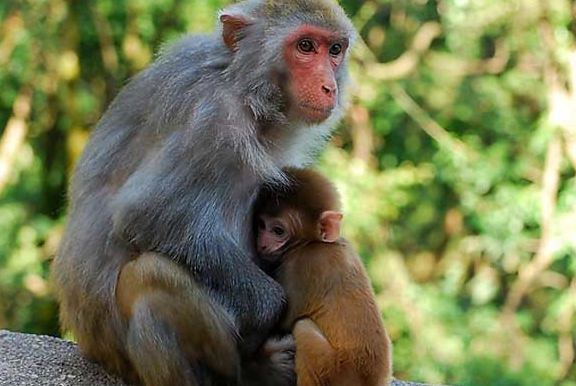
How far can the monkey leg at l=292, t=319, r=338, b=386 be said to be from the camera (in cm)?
399

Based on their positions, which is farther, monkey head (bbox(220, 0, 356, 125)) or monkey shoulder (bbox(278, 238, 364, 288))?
monkey head (bbox(220, 0, 356, 125))

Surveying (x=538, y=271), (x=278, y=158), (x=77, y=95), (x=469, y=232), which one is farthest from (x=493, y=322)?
(x=278, y=158)

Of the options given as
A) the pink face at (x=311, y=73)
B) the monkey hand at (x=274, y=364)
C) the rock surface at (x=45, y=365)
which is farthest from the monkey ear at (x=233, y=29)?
the rock surface at (x=45, y=365)

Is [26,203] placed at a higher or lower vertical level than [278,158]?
lower

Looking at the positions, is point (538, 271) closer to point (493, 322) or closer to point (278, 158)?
point (493, 322)

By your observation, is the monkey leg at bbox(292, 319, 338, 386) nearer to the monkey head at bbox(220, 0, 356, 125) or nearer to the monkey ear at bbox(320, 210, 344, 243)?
the monkey ear at bbox(320, 210, 344, 243)

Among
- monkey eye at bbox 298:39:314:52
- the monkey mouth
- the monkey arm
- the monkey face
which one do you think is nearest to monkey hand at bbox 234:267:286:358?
the monkey arm

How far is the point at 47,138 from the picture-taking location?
39.3 feet

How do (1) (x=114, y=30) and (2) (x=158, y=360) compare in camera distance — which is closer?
(2) (x=158, y=360)

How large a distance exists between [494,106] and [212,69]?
812cm

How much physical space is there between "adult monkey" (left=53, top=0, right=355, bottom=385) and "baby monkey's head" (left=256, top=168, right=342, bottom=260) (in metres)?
0.07

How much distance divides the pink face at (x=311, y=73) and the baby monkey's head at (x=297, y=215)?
0.26 metres

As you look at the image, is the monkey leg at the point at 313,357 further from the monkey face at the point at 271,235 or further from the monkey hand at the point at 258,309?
the monkey face at the point at 271,235

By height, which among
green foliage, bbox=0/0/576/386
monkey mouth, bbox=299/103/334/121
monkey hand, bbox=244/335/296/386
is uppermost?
monkey mouth, bbox=299/103/334/121
